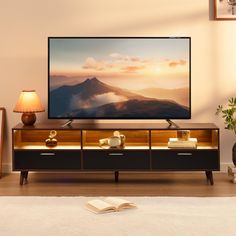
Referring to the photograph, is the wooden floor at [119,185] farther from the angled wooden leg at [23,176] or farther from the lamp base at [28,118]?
the lamp base at [28,118]

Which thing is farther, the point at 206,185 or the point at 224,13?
the point at 224,13

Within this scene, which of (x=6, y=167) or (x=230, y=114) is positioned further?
(x=6, y=167)

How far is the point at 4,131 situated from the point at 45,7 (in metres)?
1.39

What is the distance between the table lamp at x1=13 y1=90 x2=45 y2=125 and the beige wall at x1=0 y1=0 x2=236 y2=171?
16.3 inches

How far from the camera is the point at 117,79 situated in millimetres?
5766

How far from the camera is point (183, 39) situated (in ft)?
18.3
